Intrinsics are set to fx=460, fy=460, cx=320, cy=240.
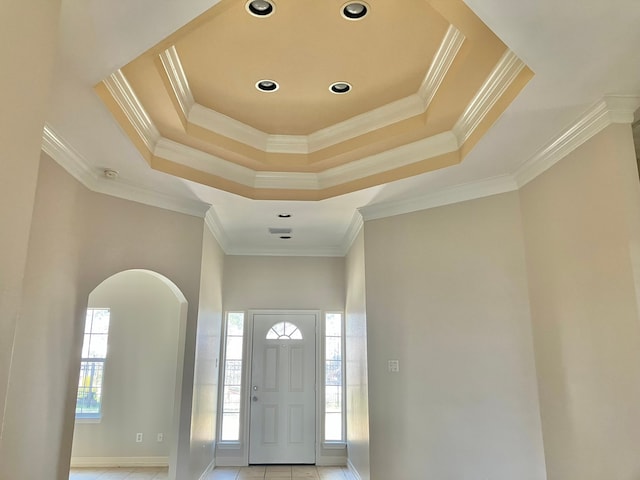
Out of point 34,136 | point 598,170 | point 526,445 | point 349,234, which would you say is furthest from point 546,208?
point 34,136

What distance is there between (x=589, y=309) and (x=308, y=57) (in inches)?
95.5

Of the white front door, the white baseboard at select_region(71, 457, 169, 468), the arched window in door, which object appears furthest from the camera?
the arched window in door

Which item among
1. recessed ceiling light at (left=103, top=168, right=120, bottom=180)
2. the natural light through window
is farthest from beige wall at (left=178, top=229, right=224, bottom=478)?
recessed ceiling light at (left=103, top=168, right=120, bottom=180)

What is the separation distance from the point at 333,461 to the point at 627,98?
5.14 metres

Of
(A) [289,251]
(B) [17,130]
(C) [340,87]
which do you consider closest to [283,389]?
(A) [289,251]

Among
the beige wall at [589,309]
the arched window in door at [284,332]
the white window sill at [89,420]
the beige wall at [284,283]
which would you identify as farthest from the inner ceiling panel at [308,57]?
the white window sill at [89,420]

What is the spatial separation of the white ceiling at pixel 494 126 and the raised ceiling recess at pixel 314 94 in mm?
134

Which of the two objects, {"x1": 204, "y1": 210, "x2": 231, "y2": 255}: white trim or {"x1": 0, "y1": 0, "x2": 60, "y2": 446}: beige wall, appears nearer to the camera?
{"x1": 0, "y1": 0, "x2": 60, "y2": 446}: beige wall

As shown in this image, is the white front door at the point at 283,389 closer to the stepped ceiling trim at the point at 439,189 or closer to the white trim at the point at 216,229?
the white trim at the point at 216,229

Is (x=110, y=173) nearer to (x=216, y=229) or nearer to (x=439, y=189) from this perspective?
(x=216, y=229)

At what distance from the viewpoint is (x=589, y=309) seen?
115 inches

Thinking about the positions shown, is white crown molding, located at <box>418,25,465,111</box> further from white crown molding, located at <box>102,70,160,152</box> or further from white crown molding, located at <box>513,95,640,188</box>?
white crown molding, located at <box>102,70,160,152</box>

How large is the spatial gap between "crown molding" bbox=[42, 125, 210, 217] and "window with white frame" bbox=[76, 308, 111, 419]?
2.47 m

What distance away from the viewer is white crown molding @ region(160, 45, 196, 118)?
291 cm
